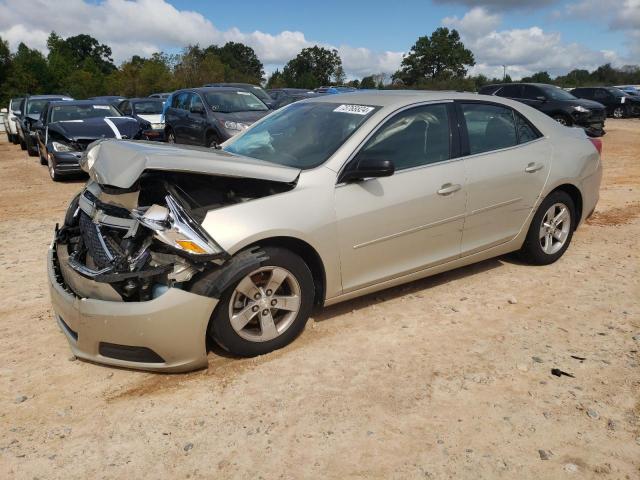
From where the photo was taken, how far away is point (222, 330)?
10.6 feet

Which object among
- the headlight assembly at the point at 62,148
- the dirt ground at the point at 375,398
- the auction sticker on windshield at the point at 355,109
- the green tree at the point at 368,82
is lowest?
the dirt ground at the point at 375,398

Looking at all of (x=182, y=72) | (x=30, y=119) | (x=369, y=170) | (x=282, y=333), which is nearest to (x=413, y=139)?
(x=369, y=170)

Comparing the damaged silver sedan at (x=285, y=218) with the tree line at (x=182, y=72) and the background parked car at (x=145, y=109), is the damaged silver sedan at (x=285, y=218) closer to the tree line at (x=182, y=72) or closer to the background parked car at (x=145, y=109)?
the background parked car at (x=145, y=109)

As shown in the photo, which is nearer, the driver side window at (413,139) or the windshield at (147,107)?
the driver side window at (413,139)

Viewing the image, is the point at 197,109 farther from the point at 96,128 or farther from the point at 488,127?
the point at 488,127

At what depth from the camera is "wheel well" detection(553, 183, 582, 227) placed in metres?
5.02

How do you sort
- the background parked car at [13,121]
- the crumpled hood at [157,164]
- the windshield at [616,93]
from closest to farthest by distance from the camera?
the crumpled hood at [157,164] < the background parked car at [13,121] < the windshield at [616,93]

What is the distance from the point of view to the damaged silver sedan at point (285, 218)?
10.1 ft

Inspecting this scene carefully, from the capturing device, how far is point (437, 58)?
92.3 m

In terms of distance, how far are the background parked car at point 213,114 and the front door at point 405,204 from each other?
6.64m

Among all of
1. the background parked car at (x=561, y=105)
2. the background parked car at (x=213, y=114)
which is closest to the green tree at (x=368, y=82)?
the background parked car at (x=561, y=105)

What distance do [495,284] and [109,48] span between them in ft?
394

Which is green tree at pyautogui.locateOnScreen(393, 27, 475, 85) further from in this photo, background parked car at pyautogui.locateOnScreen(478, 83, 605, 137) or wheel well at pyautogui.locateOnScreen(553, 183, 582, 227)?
wheel well at pyautogui.locateOnScreen(553, 183, 582, 227)

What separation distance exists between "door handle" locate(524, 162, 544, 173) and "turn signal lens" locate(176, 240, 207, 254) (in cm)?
299
